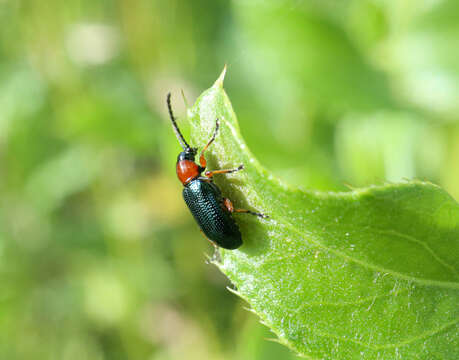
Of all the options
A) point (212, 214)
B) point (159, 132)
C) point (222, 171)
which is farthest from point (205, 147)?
point (159, 132)

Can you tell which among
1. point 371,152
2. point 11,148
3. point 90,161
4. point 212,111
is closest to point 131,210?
point 90,161

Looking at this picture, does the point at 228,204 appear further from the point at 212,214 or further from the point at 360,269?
the point at 360,269

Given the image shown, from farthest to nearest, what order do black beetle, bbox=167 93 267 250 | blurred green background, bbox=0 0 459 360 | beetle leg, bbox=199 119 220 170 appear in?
blurred green background, bbox=0 0 459 360, black beetle, bbox=167 93 267 250, beetle leg, bbox=199 119 220 170

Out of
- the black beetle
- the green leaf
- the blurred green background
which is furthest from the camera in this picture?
the blurred green background

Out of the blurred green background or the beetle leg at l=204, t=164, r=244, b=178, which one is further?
the blurred green background

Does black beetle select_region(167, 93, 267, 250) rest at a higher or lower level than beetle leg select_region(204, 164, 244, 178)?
lower

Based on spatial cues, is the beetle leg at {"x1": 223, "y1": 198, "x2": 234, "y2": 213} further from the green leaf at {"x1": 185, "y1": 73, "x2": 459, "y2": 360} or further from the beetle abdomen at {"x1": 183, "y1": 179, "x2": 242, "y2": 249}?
the green leaf at {"x1": 185, "y1": 73, "x2": 459, "y2": 360}

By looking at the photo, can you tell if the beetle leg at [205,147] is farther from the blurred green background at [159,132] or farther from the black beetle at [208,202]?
the blurred green background at [159,132]

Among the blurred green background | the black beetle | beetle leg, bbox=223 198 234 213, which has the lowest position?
the blurred green background

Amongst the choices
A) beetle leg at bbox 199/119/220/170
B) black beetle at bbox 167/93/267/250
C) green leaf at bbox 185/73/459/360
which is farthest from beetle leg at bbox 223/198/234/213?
green leaf at bbox 185/73/459/360
